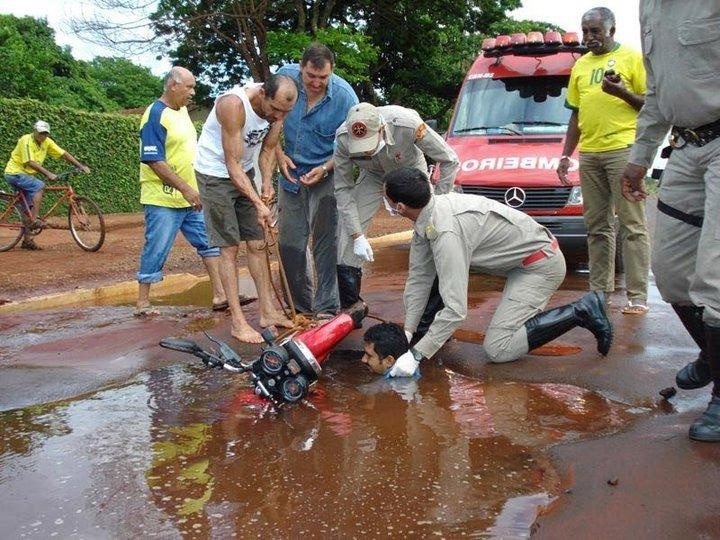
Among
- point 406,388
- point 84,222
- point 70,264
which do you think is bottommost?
point 70,264

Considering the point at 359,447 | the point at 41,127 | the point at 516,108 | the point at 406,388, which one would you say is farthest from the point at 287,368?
the point at 41,127

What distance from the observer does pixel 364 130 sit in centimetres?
481

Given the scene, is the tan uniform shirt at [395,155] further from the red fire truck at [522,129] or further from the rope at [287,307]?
the red fire truck at [522,129]

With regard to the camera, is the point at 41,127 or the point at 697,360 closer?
the point at 697,360

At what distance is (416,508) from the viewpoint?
277 cm

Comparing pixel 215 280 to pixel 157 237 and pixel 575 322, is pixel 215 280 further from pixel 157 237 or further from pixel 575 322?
pixel 575 322

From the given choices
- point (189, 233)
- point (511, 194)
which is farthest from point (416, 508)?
point (511, 194)

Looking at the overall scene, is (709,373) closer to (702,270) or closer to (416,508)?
(702,270)

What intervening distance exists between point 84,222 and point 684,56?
30.7ft

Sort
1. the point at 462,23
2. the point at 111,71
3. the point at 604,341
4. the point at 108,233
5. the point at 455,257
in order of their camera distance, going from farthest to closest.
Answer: the point at 111,71 < the point at 462,23 < the point at 108,233 < the point at 604,341 < the point at 455,257

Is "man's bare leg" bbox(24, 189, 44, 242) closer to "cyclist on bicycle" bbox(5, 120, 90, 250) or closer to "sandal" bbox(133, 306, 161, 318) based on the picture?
"cyclist on bicycle" bbox(5, 120, 90, 250)

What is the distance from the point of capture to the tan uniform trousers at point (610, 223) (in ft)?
18.2

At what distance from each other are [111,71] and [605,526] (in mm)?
41716

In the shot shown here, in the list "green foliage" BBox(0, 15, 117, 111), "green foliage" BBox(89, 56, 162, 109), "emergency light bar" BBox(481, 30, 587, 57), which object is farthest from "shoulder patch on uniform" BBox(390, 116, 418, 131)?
"green foliage" BBox(89, 56, 162, 109)
